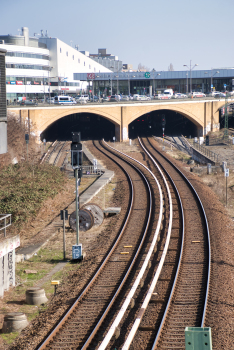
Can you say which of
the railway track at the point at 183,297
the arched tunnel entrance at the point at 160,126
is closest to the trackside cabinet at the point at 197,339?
the railway track at the point at 183,297

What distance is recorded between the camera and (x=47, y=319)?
1264cm

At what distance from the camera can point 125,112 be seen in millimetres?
64500

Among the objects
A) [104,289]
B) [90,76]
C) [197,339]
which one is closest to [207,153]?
[104,289]

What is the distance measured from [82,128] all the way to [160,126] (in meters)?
13.6

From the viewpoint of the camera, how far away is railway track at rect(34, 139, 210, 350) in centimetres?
1152

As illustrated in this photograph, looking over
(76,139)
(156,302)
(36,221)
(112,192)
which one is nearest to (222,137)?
(112,192)

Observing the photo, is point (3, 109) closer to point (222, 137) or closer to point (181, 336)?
point (181, 336)

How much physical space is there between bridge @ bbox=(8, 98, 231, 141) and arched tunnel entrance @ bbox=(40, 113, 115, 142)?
428cm

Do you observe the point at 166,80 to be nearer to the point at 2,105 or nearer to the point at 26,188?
the point at 26,188

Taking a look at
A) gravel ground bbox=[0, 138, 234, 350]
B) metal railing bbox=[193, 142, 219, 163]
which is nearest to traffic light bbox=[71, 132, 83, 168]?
gravel ground bbox=[0, 138, 234, 350]

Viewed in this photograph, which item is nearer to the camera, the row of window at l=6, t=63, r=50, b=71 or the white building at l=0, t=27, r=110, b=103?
the row of window at l=6, t=63, r=50, b=71

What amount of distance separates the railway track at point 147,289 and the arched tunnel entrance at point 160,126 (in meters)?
47.0

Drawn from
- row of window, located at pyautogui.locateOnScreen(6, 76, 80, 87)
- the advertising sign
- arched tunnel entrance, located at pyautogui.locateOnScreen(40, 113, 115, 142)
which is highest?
the advertising sign

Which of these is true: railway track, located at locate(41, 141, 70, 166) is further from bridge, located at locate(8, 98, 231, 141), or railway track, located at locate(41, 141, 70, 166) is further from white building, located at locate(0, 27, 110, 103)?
white building, located at locate(0, 27, 110, 103)
